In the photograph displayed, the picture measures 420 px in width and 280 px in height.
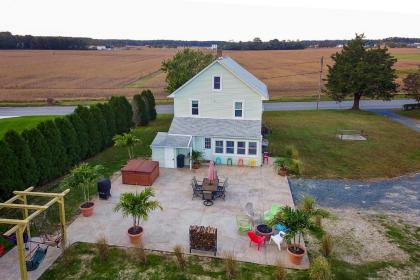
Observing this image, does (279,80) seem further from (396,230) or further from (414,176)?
(396,230)

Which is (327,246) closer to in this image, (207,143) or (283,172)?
(283,172)

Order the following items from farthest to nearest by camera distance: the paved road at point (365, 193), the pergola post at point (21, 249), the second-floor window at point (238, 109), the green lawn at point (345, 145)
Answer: the second-floor window at point (238, 109) → the green lawn at point (345, 145) → the paved road at point (365, 193) → the pergola post at point (21, 249)

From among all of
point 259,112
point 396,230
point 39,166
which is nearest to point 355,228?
point 396,230

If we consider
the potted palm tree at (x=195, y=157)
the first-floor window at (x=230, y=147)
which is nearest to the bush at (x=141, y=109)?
the potted palm tree at (x=195, y=157)

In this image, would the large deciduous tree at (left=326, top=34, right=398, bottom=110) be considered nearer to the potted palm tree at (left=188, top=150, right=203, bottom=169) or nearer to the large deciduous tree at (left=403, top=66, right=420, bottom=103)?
the large deciduous tree at (left=403, top=66, right=420, bottom=103)

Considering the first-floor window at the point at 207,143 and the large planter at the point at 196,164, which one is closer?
the large planter at the point at 196,164

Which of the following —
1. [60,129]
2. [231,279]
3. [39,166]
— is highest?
[60,129]

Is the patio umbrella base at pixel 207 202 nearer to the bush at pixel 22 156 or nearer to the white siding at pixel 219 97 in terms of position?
the white siding at pixel 219 97
